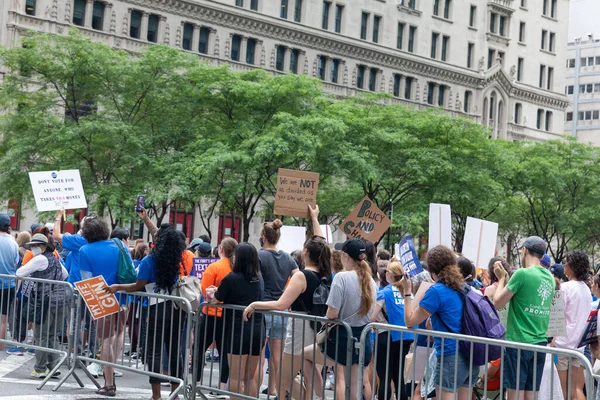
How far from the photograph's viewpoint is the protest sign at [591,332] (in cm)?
938

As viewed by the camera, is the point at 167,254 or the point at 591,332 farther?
the point at 167,254

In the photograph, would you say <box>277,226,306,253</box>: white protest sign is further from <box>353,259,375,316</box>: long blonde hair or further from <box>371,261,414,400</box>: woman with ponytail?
<box>353,259,375,316</box>: long blonde hair

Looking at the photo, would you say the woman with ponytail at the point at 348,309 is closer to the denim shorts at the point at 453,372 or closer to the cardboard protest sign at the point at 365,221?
the denim shorts at the point at 453,372


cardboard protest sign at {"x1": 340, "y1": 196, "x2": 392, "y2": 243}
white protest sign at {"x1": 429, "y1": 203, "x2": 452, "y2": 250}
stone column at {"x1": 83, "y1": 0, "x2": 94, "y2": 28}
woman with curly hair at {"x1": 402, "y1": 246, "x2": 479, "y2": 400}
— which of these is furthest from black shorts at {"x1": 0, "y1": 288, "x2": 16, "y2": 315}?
stone column at {"x1": 83, "y1": 0, "x2": 94, "y2": 28}

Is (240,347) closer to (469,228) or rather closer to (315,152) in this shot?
(469,228)

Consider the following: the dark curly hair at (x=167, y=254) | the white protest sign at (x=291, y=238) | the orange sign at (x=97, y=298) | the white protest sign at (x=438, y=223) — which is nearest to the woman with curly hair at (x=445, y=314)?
the dark curly hair at (x=167, y=254)

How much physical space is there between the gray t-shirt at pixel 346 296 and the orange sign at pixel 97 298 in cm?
289

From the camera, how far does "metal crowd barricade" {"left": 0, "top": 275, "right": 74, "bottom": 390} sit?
11094mm

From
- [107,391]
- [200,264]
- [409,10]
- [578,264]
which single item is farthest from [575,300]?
[409,10]

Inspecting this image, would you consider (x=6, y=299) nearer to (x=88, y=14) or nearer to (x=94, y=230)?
(x=94, y=230)

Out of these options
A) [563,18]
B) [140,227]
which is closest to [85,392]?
[140,227]

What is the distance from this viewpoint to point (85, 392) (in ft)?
34.3

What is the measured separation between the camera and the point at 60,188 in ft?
53.9

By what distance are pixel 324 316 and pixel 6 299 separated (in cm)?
573
